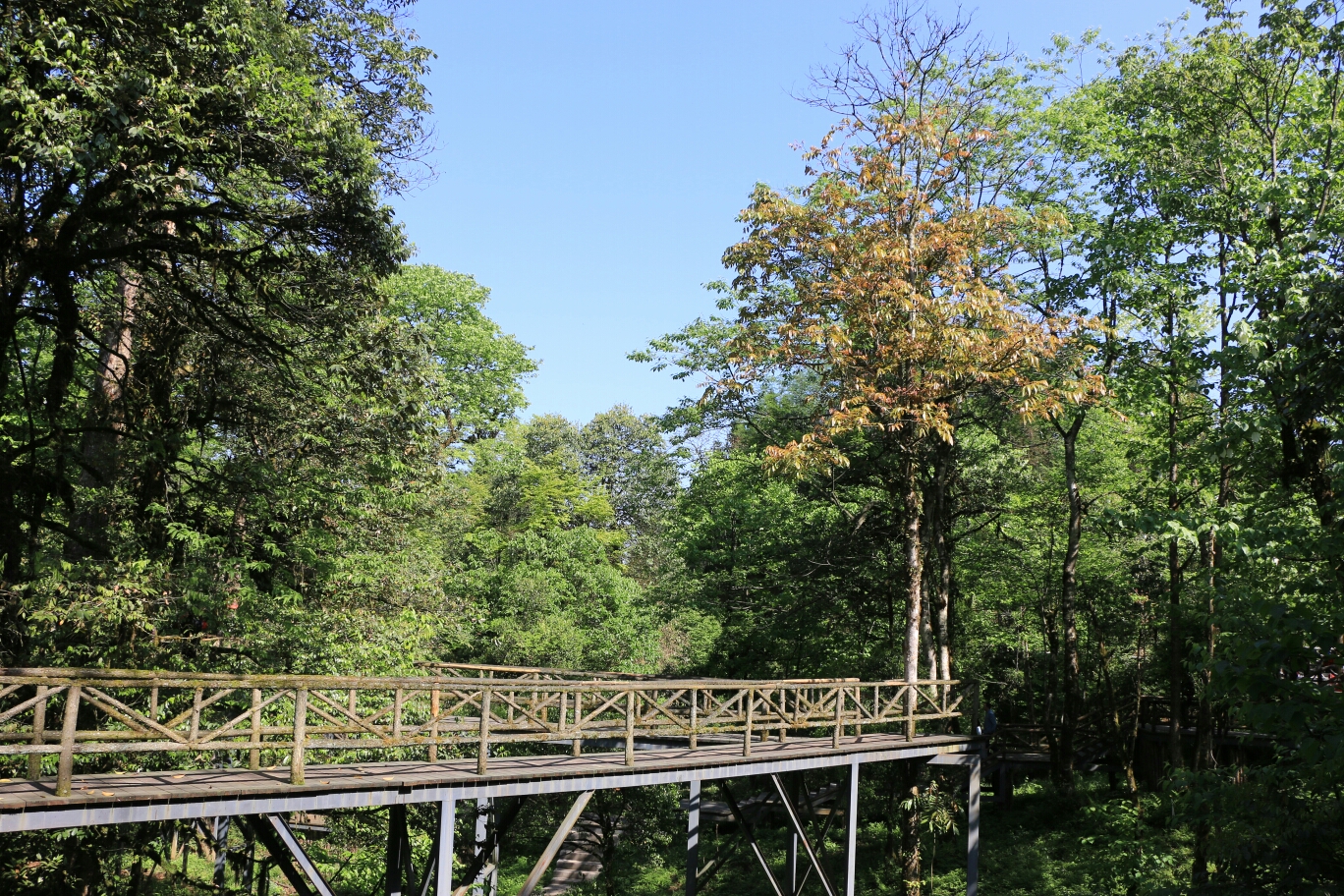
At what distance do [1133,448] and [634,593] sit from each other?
17.8 m

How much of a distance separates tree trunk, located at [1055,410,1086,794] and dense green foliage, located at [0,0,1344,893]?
188mm

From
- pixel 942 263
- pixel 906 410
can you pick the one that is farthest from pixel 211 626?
pixel 942 263

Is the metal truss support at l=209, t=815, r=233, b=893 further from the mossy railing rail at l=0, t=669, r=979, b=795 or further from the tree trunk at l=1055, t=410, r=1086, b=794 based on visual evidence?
the tree trunk at l=1055, t=410, r=1086, b=794

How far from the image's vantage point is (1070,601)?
21672 mm

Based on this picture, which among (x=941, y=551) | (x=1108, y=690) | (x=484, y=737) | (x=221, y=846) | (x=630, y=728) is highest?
(x=941, y=551)

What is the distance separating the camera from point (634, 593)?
1309 inches

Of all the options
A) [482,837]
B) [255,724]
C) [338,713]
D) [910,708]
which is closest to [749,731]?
[910,708]

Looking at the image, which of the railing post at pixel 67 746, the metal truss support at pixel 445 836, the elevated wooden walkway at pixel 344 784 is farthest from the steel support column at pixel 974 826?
the railing post at pixel 67 746

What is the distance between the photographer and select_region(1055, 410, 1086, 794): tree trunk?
70.5ft

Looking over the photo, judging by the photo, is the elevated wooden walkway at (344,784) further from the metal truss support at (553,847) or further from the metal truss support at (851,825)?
the metal truss support at (851,825)

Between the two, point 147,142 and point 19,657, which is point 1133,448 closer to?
point 147,142

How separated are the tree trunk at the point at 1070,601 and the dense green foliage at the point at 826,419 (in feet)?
0.62

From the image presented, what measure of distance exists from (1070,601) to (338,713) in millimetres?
16144

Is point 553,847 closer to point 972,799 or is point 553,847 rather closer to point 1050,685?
point 972,799
